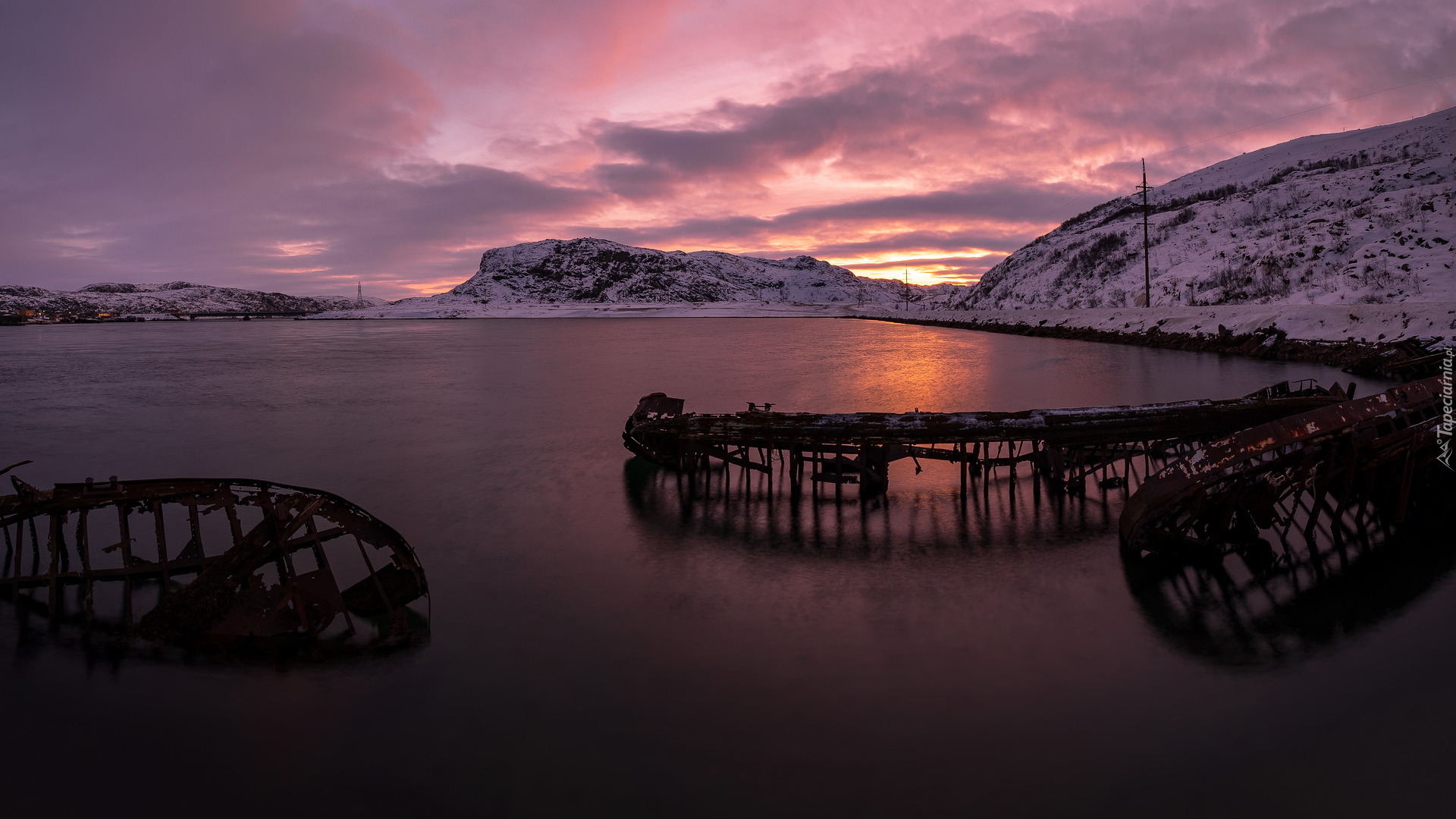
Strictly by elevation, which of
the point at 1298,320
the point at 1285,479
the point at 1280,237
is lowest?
the point at 1285,479

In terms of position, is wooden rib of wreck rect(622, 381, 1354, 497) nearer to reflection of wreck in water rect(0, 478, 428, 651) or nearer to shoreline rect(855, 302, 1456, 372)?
reflection of wreck in water rect(0, 478, 428, 651)

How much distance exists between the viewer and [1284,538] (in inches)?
456

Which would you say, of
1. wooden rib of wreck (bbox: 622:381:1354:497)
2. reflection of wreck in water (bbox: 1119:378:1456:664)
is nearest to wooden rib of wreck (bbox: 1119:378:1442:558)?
reflection of wreck in water (bbox: 1119:378:1456:664)

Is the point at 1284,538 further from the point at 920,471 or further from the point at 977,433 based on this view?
the point at 920,471

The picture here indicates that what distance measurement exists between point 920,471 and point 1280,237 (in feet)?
255

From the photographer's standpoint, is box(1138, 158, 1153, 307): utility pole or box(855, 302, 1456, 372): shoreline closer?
box(855, 302, 1456, 372): shoreline

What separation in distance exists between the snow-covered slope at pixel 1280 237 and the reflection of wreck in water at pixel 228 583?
165 feet

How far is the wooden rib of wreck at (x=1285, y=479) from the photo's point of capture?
10672mm

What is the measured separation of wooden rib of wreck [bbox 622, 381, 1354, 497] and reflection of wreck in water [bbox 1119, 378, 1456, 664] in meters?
2.70

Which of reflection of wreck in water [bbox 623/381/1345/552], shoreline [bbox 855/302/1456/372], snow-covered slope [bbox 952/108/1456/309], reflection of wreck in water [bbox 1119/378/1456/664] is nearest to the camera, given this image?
reflection of wreck in water [bbox 1119/378/1456/664]

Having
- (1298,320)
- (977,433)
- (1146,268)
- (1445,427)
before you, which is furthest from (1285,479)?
(1146,268)

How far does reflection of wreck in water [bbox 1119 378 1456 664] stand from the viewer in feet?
30.8

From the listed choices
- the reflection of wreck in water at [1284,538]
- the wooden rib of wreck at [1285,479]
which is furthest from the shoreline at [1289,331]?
the reflection of wreck in water at [1284,538]

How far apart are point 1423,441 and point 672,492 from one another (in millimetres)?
14287
